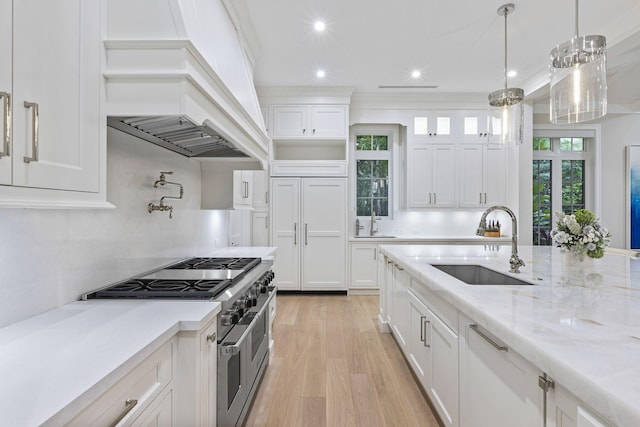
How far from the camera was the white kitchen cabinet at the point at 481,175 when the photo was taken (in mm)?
4871

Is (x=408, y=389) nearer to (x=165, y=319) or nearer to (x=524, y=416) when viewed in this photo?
(x=524, y=416)

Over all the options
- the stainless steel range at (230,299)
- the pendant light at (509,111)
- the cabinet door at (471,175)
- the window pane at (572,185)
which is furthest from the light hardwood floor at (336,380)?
the window pane at (572,185)

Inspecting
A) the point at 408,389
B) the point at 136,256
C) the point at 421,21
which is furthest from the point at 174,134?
the point at 421,21

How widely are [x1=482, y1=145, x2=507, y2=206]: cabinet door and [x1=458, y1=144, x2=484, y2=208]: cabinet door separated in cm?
7

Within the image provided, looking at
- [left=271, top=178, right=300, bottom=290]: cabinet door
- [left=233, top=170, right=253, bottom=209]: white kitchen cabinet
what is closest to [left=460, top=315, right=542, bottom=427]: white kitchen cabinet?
[left=233, top=170, right=253, bottom=209]: white kitchen cabinet

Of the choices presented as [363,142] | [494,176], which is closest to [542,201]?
[494,176]

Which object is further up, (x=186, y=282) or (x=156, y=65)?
(x=156, y=65)

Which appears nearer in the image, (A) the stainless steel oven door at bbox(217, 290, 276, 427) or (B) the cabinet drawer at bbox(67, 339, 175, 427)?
(B) the cabinet drawer at bbox(67, 339, 175, 427)

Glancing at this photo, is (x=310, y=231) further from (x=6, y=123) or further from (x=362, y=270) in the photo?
(x=6, y=123)

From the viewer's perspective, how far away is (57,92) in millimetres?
938

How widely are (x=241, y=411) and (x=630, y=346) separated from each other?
5.44ft

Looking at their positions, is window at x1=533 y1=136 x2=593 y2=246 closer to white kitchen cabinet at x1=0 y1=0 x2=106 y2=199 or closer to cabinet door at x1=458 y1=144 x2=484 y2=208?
cabinet door at x1=458 y1=144 x2=484 y2=208

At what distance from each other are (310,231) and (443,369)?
314 cm

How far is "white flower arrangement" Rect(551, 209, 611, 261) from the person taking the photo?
6.58ft
